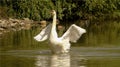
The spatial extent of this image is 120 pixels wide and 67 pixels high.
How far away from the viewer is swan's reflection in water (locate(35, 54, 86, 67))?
1517 centimetres

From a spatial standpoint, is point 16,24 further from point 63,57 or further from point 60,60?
point 60,60

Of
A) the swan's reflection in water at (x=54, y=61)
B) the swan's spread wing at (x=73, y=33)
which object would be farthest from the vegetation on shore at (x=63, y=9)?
the swan's reflection in water at (x=54, y=61)

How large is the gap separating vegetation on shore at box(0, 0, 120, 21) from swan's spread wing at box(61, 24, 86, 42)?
25982 millimetres

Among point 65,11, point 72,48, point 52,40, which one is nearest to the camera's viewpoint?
point 52,40

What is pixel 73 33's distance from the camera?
1880 cm

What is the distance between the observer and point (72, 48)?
20.5 metres

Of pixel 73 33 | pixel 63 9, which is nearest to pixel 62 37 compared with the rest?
pixel 73 33

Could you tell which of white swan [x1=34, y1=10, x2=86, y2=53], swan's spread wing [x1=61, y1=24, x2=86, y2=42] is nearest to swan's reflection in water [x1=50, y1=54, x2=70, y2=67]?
white swan [x1=34, y1=10, x2=86, y2=53]

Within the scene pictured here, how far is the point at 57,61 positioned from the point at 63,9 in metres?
33.5

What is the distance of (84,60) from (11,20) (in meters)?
26.7

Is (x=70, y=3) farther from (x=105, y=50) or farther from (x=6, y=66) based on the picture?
(x=6, y=66)

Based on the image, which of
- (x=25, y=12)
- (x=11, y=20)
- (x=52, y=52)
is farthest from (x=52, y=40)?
(x=25, y=12)

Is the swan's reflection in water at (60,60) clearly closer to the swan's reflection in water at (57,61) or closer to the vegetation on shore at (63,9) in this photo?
the swan's reflection in water at (57,61)

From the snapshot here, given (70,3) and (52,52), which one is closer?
(52,52)
